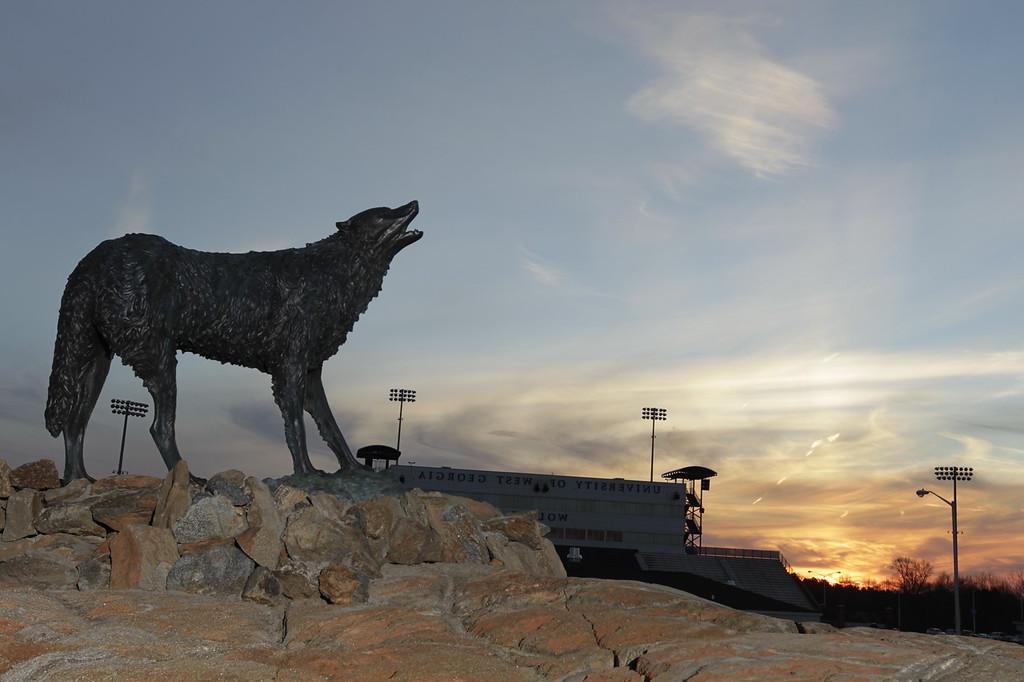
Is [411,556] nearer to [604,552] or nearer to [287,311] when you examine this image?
[287,311]

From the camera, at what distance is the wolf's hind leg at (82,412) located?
10250mm

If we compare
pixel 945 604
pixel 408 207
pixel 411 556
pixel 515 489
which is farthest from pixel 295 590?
pixel 945 604

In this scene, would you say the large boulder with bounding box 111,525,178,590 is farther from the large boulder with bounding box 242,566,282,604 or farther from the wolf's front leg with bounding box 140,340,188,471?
the wolf's front leg with bounding box 140,340,188,471

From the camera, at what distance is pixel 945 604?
72.8m

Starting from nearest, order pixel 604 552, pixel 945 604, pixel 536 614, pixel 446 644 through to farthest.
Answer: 1. pixel 446 644
2. pixel 536 614
3. pixel 604 552
4. pixel 945 604

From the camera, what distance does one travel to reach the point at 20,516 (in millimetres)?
9219

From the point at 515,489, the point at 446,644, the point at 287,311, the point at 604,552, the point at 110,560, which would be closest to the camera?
the point at 446,644

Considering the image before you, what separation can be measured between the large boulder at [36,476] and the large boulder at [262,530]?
82.9 inches

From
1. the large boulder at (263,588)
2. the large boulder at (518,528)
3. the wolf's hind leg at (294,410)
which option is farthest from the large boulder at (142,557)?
the large boulder at (518,528)

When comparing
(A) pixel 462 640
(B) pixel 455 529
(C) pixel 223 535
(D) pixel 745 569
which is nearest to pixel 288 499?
(C) pixel 223 535

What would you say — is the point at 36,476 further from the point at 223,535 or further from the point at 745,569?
the point at 745,569

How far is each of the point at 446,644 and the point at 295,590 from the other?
1.91m

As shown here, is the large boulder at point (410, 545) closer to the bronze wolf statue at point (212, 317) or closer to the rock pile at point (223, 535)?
the rock pile at point (223, 535)

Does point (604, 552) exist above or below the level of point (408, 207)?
below
